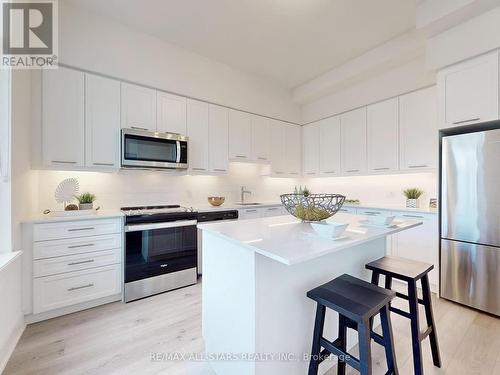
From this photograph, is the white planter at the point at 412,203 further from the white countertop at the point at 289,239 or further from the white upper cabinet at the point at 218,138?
the white upper cabinet at the point at 218,138

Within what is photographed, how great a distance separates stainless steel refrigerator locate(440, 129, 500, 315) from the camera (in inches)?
82.3

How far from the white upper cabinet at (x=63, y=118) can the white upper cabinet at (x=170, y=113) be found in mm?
790

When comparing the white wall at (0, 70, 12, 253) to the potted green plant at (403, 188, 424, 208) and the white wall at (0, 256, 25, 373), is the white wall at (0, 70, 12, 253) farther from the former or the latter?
the potted green plant at (403, 188, 424, 208)

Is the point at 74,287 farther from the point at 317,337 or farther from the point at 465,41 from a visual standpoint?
the point at 465,41

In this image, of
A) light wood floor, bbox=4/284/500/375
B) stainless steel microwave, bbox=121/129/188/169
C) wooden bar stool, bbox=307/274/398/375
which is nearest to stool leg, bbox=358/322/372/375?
wooden bar stool, bbox=307/274/398/375

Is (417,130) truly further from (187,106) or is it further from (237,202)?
(187,106)

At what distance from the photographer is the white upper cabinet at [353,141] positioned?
3574mm

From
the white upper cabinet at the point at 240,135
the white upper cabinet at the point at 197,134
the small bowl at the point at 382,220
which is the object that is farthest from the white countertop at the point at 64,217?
the small bowl at the point at 382,220

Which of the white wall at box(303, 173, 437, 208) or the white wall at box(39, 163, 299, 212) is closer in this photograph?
the white wall at box(39, 163, 299, 212)

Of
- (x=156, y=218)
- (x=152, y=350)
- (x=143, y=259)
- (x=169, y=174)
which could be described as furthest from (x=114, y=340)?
(x=169, y=174)

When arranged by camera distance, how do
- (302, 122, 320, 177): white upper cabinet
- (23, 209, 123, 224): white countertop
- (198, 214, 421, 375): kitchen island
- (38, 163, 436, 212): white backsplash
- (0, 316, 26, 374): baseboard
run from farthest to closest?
(302, 122, 320, 177): white upper cabinet → (38, 163, 436, 212): white backsplash → (23, 209, 123, 224): white countertop → (0, 316, 26, 374): baseboard → (198, 214, 421, 375): kitchen island

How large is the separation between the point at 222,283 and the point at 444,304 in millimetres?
2429

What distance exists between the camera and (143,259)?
249cm

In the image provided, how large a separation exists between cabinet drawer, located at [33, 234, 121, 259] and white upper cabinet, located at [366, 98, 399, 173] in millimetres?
3557
